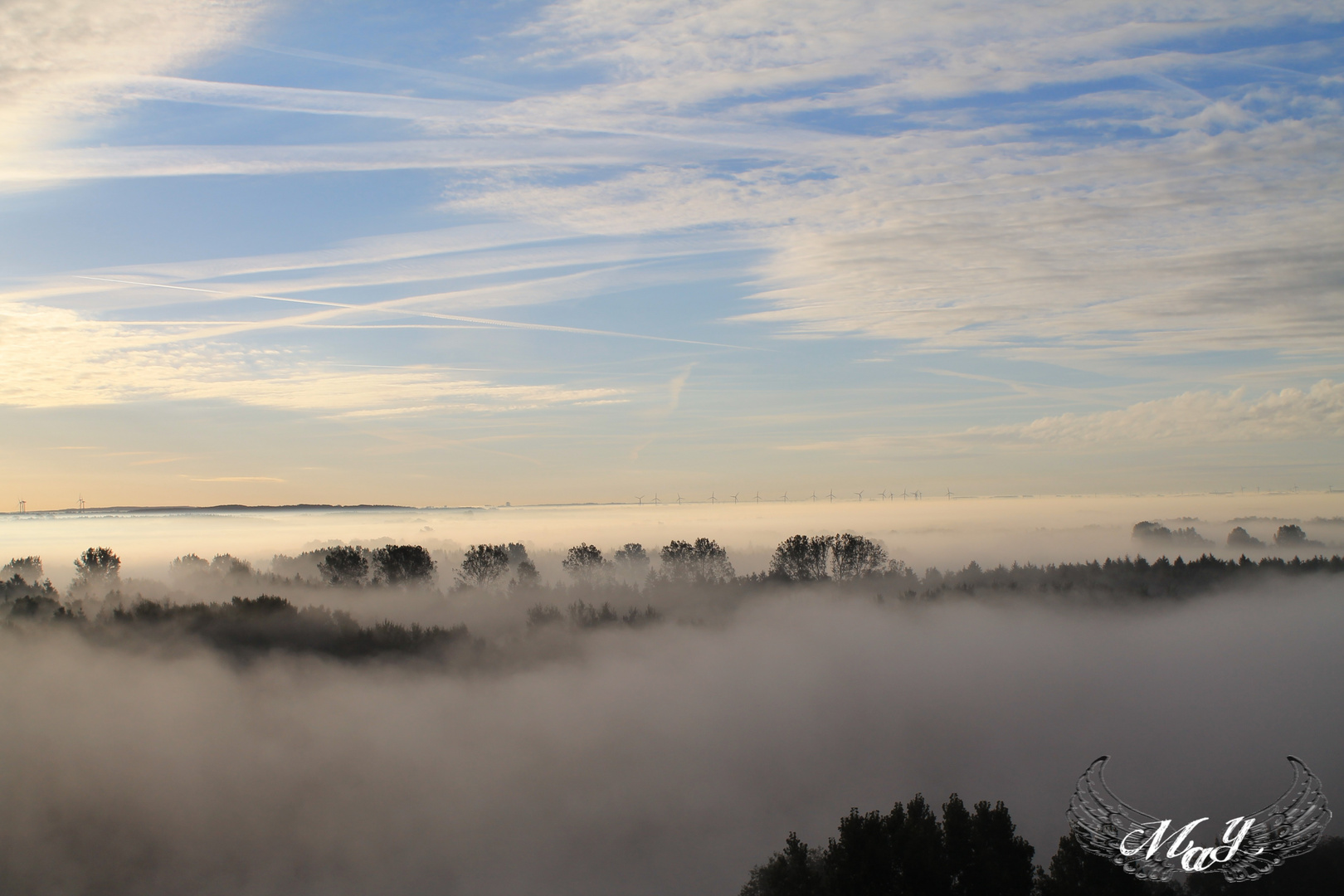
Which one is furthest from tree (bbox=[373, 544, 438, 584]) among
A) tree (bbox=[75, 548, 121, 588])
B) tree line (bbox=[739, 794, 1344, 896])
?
tree line (bbox=[739, 794, 1344, 896])

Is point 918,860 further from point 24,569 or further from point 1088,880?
point 24,569

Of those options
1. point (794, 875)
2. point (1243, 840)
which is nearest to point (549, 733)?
point (794, 875)

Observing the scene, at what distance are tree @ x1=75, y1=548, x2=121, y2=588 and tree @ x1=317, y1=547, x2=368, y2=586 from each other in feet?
128

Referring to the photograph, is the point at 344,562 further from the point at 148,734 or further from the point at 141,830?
the point at 141,830

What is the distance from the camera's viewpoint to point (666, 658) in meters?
180

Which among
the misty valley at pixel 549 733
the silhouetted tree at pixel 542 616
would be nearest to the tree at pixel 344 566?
the misty valley at pixel 549 733

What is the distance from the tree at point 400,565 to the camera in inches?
7141

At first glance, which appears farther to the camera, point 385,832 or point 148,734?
point 148,734

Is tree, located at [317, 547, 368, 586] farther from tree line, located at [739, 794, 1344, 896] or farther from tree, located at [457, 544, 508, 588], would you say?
tree line, located at [739, 794, 1344, 896]

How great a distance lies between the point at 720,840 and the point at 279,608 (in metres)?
86.8

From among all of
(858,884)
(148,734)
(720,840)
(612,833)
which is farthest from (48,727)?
(858,884)

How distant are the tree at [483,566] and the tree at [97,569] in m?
66.9

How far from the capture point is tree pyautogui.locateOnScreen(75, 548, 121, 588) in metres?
164

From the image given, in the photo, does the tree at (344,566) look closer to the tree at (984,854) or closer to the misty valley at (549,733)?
the misty valley at (549,733)
